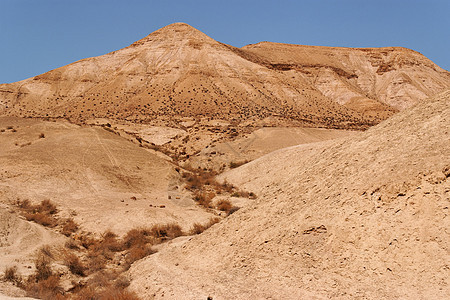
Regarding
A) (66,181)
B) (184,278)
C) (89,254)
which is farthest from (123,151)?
(184,278)

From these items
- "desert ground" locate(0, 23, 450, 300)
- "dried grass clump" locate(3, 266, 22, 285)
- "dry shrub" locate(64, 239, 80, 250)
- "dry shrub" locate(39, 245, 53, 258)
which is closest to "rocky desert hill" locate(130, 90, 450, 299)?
"desert ground" locate(0, 23, 450, 300)

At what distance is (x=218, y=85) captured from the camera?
4941 centimetres

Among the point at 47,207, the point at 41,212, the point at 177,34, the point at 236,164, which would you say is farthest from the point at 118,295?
the point at 177,34

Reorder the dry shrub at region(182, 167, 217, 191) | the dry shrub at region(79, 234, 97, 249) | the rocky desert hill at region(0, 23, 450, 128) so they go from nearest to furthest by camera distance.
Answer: the dry shrub at region(79, 234, 97, 249)
the dry shrub at region(182, 167, 217, 191)
the rocky desert hill at region(0, 23, 450, 128)

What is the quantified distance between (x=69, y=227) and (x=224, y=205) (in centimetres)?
658

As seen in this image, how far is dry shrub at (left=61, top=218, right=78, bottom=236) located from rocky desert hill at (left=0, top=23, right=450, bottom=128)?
26.9 m

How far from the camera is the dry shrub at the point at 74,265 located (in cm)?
901

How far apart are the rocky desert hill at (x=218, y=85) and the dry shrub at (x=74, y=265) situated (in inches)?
1173

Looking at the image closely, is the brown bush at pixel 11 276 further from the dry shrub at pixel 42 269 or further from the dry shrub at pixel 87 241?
the dry shrub at pixel 87 241

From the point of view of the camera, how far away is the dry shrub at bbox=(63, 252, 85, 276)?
9008 mm

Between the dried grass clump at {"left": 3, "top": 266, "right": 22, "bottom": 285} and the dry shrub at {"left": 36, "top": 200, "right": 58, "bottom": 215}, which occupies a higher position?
the dry shrub at {"left": 36, "top": 200, "right": 58, "bottom": 215}

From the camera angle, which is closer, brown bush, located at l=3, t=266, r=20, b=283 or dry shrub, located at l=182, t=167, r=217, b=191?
brown bush, located at l=3, t=266, r=20, b=283

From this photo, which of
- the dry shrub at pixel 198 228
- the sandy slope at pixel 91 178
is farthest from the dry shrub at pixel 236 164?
the dry shrub at pixel 198 228

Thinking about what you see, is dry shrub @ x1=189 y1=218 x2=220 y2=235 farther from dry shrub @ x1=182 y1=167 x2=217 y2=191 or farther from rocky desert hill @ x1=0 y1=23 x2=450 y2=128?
rocky desert hill @ x1=0 y1=23 x2=450 y2=128
